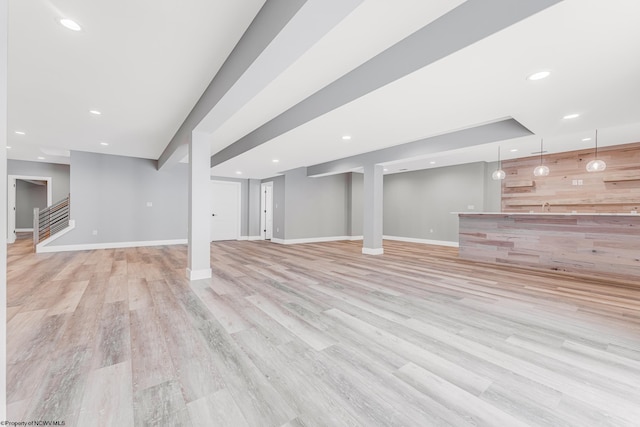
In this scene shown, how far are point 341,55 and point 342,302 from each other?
98.2 inches

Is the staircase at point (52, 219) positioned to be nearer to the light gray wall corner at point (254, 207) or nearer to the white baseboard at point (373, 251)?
the light gray wall corner at point (254, 207)

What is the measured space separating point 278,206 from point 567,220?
7.14m

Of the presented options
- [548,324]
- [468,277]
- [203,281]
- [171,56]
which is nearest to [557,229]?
[468,277]

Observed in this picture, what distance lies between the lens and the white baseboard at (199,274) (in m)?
3.82

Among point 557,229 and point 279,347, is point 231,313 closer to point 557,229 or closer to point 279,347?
point 279,347

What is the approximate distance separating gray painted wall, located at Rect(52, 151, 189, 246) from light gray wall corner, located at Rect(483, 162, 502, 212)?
345 inches

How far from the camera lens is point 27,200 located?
34.2ft

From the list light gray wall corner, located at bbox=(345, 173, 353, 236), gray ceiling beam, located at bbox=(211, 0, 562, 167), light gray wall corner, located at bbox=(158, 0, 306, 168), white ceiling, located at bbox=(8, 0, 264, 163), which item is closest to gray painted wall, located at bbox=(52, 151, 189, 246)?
white ceiling, located at bbox=(8, 0, 264, 163)

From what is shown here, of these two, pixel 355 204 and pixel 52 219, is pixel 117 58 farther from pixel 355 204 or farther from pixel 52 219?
pixel 355 204

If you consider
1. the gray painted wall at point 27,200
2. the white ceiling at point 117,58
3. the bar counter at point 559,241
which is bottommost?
the bar counter at point 559,241

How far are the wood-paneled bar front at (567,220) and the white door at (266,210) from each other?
6493 millimetres

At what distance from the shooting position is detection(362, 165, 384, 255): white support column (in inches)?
253

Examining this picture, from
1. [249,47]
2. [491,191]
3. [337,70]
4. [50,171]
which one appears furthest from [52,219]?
[491,191]

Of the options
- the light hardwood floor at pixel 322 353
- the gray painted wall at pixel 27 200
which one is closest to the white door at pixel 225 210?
the light hardwood floor at pixel 322 353
